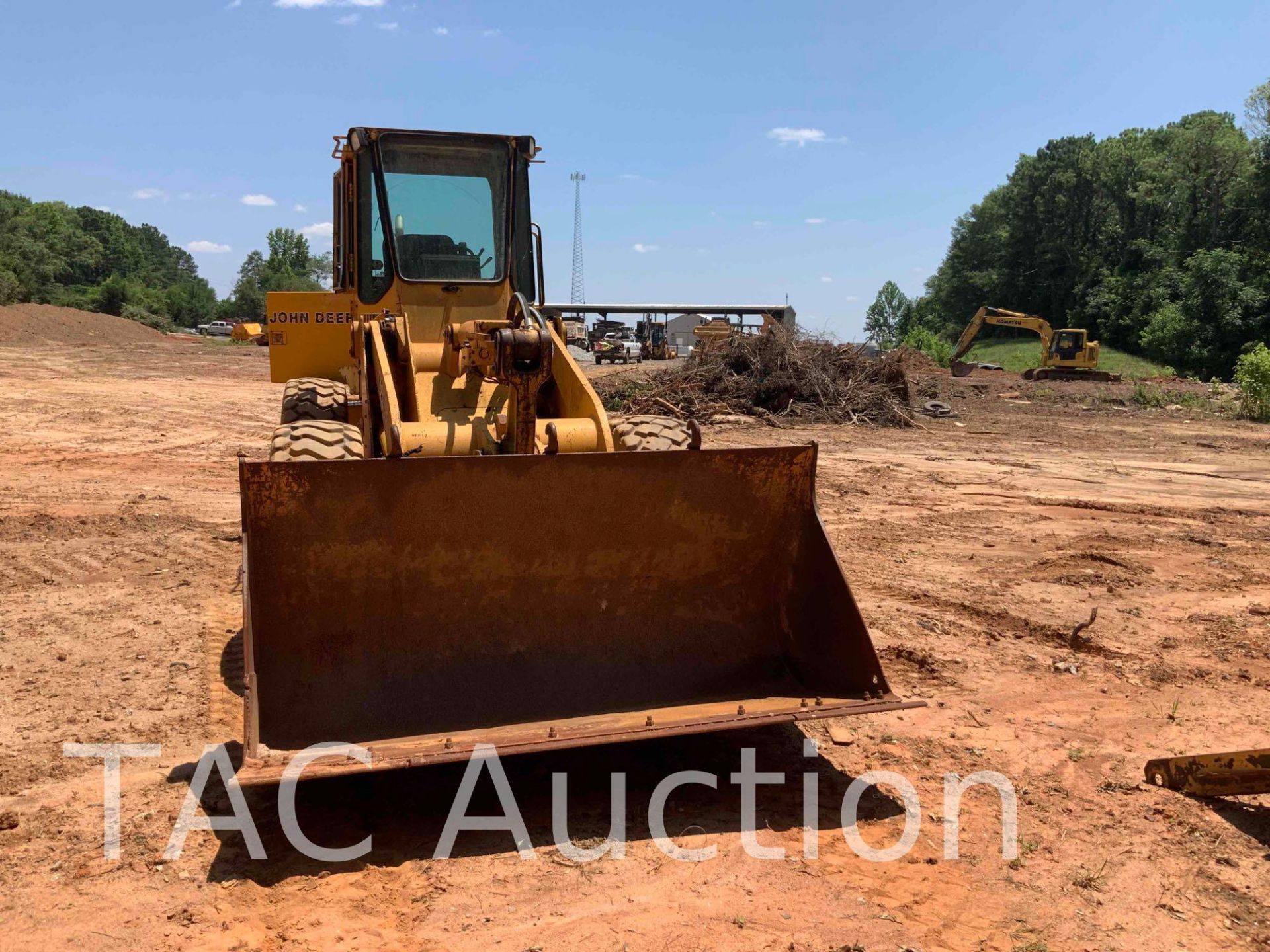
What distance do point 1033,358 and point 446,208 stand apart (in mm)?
43633

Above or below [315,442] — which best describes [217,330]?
above

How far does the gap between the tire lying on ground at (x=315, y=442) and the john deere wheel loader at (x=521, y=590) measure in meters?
0.02

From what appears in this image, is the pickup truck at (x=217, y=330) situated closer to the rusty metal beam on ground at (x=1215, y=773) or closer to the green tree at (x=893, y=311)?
the green tree at (x=893, y=311)

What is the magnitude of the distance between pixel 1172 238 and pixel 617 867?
52.2 meters

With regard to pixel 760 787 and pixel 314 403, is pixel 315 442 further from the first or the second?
pixel 760 787

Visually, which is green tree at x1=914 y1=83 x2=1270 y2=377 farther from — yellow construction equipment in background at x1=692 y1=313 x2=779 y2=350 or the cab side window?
the cab side window

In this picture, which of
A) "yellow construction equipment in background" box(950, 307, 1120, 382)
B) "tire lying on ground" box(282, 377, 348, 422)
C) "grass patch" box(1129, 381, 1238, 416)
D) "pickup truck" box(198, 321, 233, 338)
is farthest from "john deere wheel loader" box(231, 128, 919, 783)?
"pickup truck" box(198, 321, 233, 338)

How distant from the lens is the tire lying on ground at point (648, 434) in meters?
6.12

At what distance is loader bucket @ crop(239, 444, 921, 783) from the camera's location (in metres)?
4.09

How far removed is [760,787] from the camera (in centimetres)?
409

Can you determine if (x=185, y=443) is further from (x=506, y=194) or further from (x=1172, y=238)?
(x=1172, y=238)

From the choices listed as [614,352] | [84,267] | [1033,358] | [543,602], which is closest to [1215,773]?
[543,602]

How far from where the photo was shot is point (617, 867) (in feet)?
11.3

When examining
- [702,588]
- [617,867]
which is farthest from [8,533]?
[617,867]
